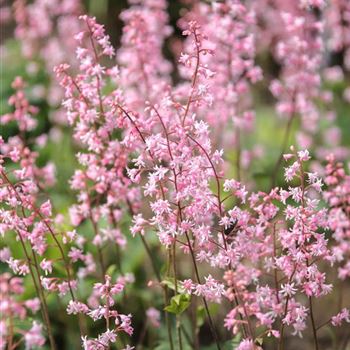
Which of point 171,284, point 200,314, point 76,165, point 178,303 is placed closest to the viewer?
point 178,303

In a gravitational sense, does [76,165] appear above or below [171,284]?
above

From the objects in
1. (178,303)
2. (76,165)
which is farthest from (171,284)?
(76,165)

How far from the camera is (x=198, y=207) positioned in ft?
7.75

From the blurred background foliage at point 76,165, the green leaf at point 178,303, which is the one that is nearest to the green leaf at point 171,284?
the green leaf at point 178,303

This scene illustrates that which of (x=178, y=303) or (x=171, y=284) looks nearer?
(x=178, y=303)

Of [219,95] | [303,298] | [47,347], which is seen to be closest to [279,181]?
[303,298]

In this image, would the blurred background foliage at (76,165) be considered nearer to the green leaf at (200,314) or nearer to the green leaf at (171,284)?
the green leaf at (200,314)

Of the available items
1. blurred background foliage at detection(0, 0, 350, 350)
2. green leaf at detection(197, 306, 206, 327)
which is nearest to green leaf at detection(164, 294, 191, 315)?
blurred background foliage at detection(0, 0, 350, 350)

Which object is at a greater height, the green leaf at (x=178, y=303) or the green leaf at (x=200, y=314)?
the green leaf at (x=200, y=314)

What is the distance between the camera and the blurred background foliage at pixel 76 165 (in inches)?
155

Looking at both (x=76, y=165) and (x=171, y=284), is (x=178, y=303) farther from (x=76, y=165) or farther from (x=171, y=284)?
(x=76, y=165)

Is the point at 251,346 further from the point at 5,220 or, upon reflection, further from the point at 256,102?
the point at 256,102

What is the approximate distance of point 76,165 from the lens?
5.20 meters

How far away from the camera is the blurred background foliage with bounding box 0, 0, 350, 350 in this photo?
3934 mm
